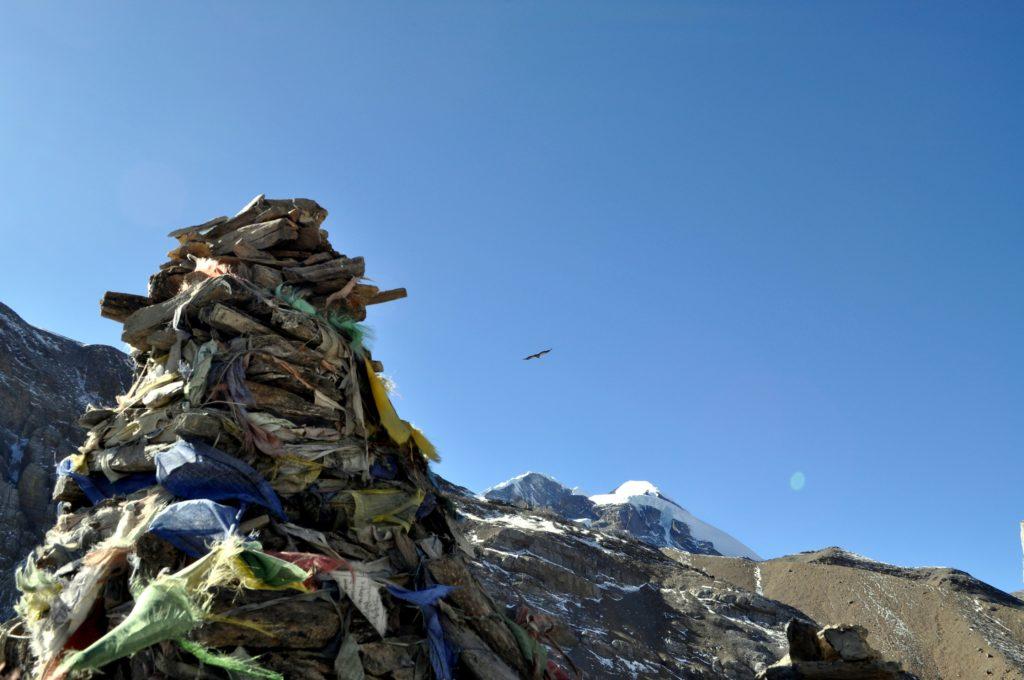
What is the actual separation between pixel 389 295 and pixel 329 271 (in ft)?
4.50

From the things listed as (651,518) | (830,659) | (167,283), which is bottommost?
(830,659)

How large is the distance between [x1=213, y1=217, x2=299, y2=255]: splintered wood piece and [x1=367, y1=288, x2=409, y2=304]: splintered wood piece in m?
1.74

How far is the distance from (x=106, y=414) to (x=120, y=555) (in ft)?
12.1

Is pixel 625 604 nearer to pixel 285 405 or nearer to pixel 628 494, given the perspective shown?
pixel 285 405

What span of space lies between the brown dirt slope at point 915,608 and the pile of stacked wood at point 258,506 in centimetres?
4807

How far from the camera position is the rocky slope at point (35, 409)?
4547 cm

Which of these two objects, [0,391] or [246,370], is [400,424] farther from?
[0,391]

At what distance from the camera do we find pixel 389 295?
39.1 ft

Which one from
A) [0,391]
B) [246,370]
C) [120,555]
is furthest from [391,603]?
[0,391]

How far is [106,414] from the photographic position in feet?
31.0

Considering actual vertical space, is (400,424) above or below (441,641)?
above

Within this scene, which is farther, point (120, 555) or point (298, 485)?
point (298, 485)

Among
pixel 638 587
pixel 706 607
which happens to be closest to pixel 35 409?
pixel 638 587

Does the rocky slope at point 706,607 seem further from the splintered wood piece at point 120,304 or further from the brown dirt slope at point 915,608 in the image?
the splintered wood piece at point 120,304
